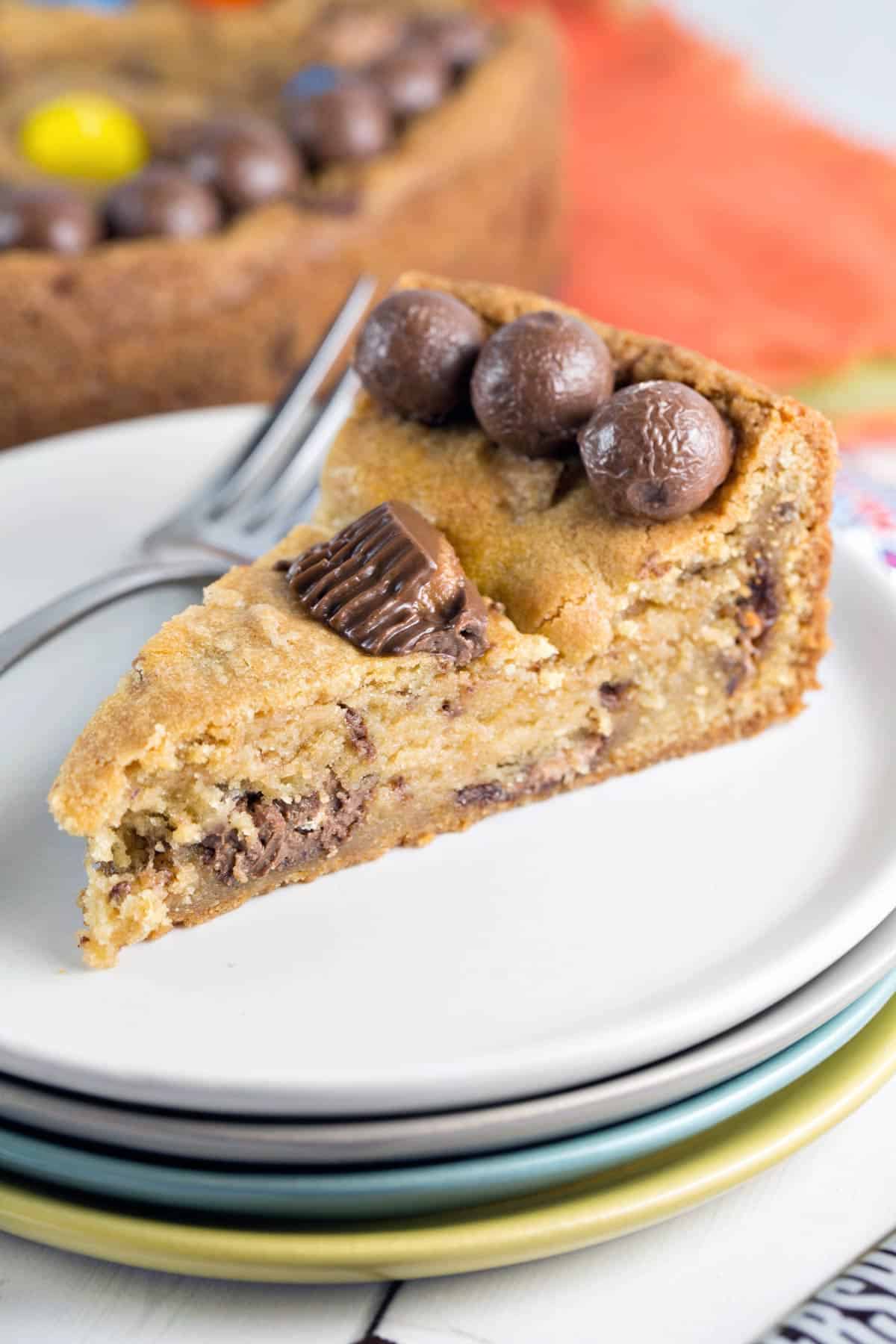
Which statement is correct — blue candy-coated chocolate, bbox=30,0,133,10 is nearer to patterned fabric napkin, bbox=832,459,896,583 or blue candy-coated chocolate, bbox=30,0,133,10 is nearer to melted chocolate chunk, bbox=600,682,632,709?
patterned fabric napkin, bbox=832,459,896,583

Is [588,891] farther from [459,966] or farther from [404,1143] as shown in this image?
[404,1143]

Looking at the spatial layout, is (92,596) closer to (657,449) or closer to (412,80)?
(657,449)

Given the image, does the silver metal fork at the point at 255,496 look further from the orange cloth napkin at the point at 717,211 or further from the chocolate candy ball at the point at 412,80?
the orange cloth napkin at the point at 717,211

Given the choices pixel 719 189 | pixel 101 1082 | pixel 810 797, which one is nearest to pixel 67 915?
pixel 101 1082

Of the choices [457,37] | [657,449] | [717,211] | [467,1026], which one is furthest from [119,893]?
[717,211]

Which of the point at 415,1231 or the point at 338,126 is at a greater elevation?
the point at 338,126

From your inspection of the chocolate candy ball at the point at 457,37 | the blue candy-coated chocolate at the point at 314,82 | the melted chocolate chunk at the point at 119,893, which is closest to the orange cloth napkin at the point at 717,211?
the chocolate candy ball at the point at 457,37
